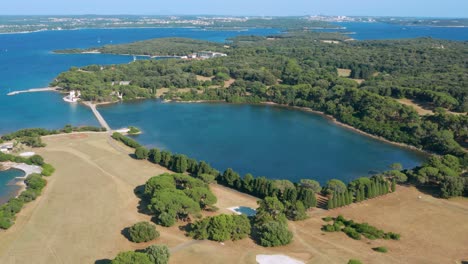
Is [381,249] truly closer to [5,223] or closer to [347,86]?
[5,223]

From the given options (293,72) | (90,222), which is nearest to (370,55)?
(293,72)

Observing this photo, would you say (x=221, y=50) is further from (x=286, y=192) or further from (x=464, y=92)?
(x=286, y=192)

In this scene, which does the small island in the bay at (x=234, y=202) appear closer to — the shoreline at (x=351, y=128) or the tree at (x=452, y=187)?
the tree at (x=452, y=187)

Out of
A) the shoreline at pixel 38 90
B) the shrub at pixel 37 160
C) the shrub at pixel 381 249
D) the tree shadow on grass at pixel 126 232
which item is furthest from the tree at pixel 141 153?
the shoreline at pixel 38 90

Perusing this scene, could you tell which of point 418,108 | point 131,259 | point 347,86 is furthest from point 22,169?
point 347,86

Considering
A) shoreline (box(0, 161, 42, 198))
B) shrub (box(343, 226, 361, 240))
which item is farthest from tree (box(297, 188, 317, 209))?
shoreline (box(0, 161, 42, 198))

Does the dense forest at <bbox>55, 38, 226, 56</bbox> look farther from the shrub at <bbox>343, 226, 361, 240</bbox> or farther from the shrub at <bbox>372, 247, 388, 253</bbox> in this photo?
the shrub at <bbox>372, 247, 388, 253</bbox>
